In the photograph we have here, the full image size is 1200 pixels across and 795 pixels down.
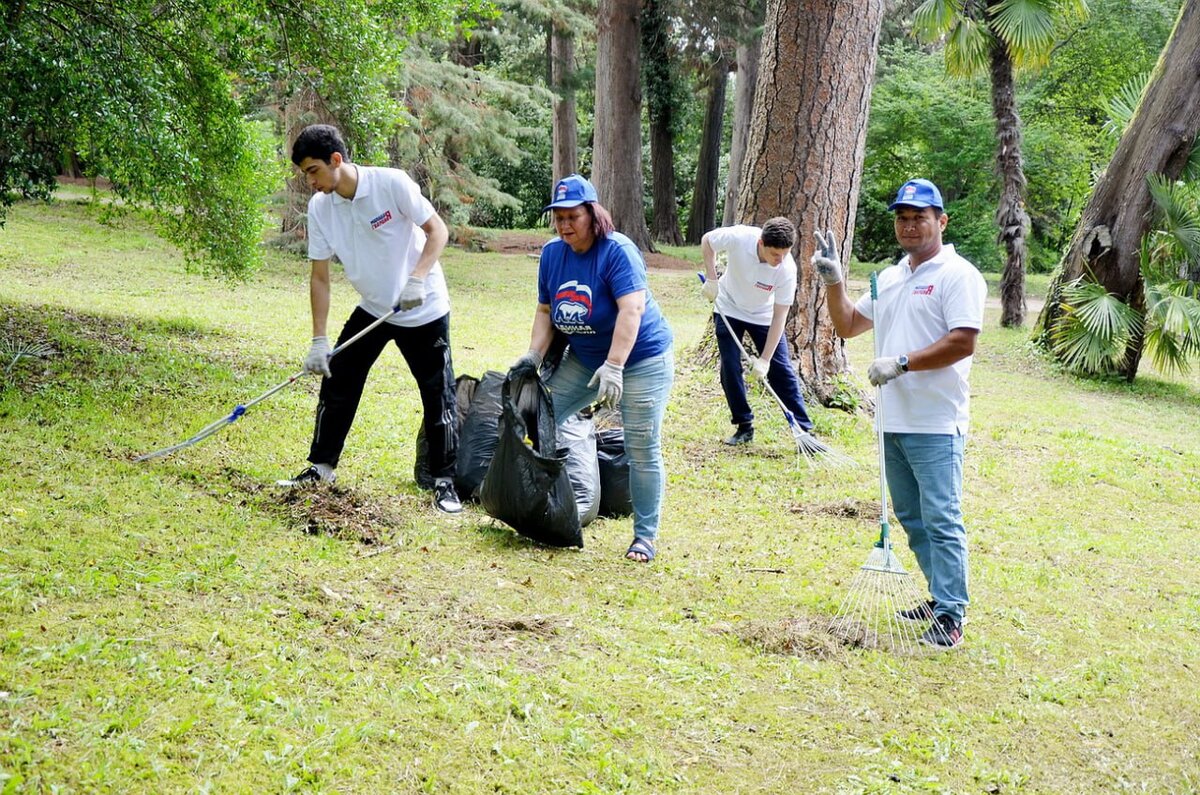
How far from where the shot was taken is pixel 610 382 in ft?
15.1

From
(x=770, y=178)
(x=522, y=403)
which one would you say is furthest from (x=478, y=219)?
(x=522, y=403)

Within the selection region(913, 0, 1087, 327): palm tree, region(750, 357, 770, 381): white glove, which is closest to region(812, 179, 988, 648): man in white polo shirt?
region(750, 357, 770, 381): white glove

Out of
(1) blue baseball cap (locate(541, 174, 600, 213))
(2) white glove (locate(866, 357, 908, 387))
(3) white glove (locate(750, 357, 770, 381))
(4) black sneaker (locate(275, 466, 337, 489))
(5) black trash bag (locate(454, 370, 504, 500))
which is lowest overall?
(4) black sneaker (locate(275, 466, 337, 489))

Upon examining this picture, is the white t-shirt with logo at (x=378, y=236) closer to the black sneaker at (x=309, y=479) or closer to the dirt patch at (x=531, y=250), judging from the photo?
the black sneaker at (x=309, y=479)

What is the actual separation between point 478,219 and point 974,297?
25443mm

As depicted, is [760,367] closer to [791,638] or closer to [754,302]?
[754,302]

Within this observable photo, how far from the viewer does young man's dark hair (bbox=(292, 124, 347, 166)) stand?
491 centimetres

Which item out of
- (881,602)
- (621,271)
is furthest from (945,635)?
(621,271)

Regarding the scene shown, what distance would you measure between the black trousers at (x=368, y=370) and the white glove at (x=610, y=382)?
41.6 inches

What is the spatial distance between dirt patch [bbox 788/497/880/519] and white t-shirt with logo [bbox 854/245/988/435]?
2.14 m

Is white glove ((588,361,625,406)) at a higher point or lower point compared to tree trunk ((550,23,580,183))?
lower

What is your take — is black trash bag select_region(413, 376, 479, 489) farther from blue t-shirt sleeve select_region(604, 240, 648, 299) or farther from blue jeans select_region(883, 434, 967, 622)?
blue jeans select_region(883, 434, 967, 622)

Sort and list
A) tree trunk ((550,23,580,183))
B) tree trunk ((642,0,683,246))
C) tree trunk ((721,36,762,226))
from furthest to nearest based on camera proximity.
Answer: tree trunk ((550,23,580,183)) → tree trunk ((642,0,683,246)) → tree trunk ((721,36,762,226))

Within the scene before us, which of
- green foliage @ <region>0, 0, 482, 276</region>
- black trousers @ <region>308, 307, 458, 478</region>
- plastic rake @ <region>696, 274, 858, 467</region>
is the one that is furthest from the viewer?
plastic rake @ <region>696, 274, 858, 467</region>
